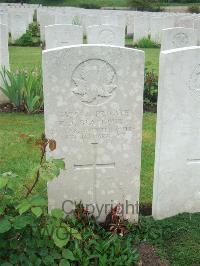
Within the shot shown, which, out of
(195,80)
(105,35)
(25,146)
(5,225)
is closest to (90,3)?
(105,35)

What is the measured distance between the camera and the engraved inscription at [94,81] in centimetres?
375

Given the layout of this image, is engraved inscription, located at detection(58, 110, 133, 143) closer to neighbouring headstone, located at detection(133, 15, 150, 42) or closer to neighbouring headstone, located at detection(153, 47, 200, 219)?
neighbouring headstone, located at detection(153, 47, 200, 219)

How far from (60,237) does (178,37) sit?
867cm

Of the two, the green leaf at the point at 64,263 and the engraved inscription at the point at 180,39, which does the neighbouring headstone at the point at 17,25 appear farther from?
the green leaf at the point at 64,263

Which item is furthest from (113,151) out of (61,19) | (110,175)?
(61,19)

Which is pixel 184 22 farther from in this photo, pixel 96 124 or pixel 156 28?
pixel 96 124

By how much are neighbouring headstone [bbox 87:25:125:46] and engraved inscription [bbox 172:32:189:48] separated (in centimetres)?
140

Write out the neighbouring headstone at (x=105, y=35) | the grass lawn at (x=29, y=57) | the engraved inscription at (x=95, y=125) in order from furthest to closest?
the grass lawn at (x=29, y=57)
the neighbouring headstone at (x=105, y=35)
the engraved inscription at (x=95, y=125)

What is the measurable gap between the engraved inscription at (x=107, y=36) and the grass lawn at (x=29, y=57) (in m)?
1.53

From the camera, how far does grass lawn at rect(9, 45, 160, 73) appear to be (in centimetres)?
1277

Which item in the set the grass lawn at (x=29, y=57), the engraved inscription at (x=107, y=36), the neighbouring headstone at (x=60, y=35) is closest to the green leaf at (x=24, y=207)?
the neighbouring headstone at (x=60, y=35)

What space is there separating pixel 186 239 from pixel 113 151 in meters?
1.04

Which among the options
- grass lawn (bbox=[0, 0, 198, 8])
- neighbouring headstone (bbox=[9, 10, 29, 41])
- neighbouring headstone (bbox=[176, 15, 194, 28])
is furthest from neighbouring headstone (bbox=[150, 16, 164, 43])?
grass lawn (bbox=[0, 0, 198, 8])

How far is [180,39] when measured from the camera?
10797 millimetres
